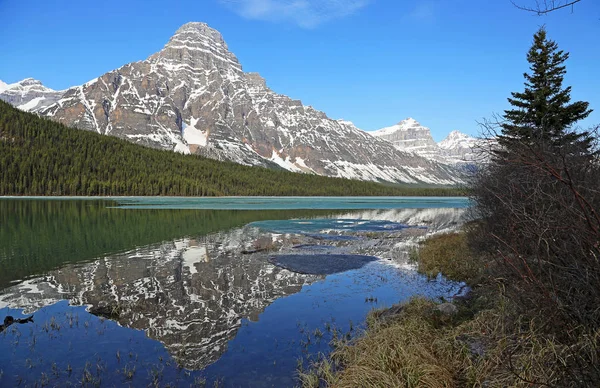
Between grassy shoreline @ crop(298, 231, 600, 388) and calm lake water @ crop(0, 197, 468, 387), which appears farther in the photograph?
calm lake water @ crop(0, 197, 468, 387)

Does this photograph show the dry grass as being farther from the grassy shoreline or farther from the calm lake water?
the grassy shoreline

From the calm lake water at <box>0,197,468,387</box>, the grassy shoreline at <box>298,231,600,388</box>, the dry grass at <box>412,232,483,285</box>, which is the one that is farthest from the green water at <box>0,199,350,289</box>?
the dry grass at <box>412,232,483,285</box>

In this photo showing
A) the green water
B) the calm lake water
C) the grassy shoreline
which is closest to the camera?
the grassy shoreline

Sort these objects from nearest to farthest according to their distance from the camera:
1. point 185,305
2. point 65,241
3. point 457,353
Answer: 1. point 457,353
2. point 185,305
3. point 65,241

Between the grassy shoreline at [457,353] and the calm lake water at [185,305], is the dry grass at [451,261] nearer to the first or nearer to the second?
the calm lake water at [185,305]

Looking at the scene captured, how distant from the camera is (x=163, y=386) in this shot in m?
10.7

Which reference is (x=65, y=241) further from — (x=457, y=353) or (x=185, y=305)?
(x=457, y=353)

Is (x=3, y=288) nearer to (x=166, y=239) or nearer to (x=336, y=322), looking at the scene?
(x=336, y=322)

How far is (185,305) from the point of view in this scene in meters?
18.0

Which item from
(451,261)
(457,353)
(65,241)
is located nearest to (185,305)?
(457,353)

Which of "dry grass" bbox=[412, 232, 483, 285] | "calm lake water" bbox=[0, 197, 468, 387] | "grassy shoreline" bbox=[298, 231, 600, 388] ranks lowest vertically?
"calm lake water" bbox=[0, 197, 468, 387]

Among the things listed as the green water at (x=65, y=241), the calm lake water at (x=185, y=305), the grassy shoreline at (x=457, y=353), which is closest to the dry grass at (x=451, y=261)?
the calm lake water at (x=185, y=305)

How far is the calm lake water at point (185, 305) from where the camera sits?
11.8 metres

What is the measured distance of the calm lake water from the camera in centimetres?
→ 1184
